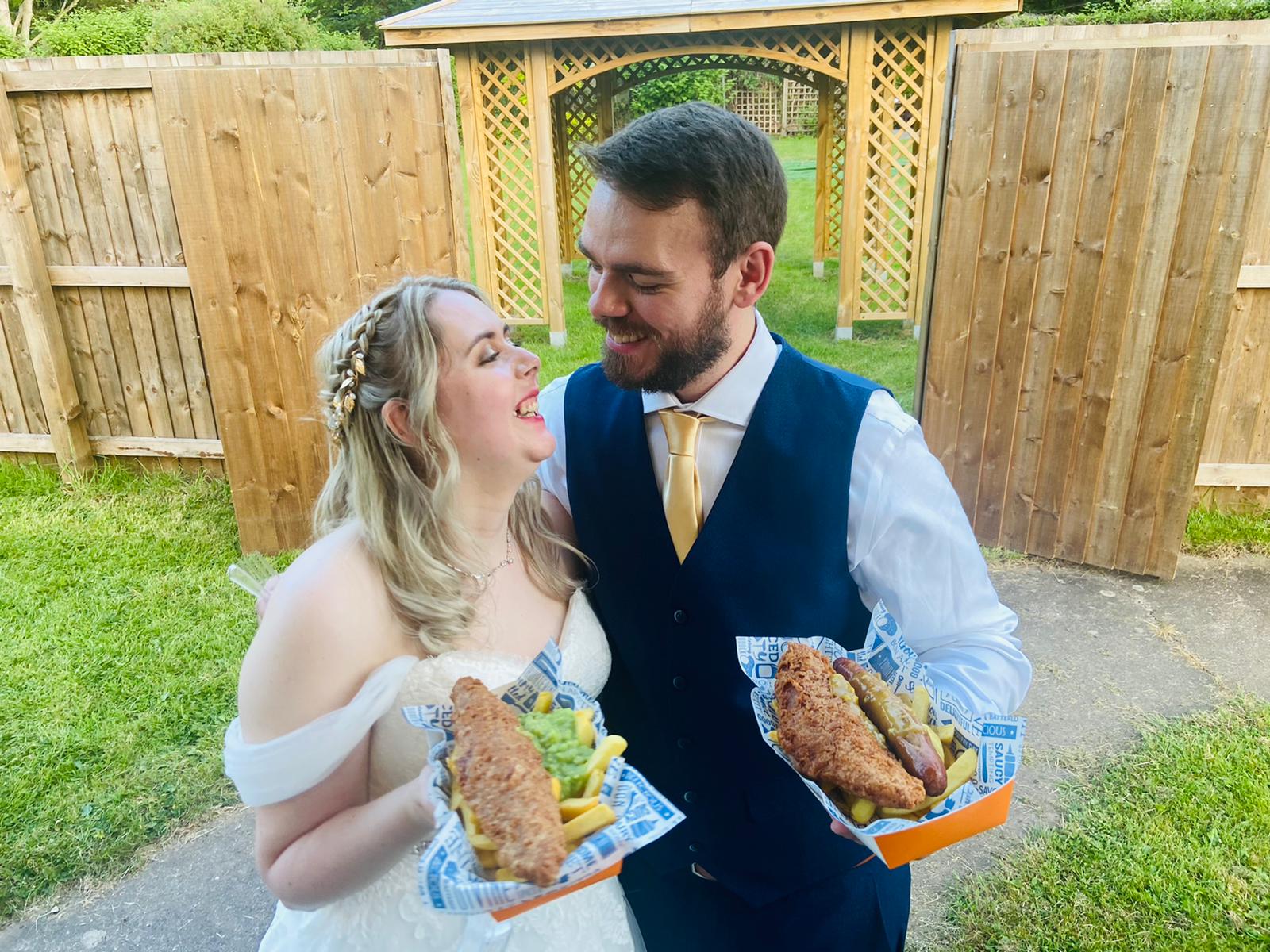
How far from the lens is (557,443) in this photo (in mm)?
2176

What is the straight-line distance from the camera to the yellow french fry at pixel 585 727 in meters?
1.34

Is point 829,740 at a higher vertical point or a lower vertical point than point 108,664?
higher

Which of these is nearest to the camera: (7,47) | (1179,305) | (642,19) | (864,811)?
(864,811)

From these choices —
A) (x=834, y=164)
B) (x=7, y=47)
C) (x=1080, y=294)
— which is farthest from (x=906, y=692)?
(x=834, y=164)

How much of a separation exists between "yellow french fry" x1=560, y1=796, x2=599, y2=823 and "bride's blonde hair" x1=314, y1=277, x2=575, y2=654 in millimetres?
592

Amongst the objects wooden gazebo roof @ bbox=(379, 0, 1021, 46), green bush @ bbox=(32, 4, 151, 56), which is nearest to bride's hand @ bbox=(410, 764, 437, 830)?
wooden gazebo roof @ bbox=(379, 0, 1021, 46)

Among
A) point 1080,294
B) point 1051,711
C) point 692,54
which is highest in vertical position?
point 692,54

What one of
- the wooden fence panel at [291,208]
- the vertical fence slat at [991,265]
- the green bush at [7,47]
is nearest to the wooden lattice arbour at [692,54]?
the green bush at [7,47]

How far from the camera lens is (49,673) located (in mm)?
3986

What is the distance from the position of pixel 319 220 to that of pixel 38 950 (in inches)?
127

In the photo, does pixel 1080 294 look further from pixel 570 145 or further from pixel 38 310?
pixel 570 145

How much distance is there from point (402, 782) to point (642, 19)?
816 centimetres

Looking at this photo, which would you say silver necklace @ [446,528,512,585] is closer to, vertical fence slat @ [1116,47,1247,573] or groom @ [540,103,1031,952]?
groom @ [540,103,1031,952]

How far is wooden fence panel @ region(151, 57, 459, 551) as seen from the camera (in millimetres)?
4219
